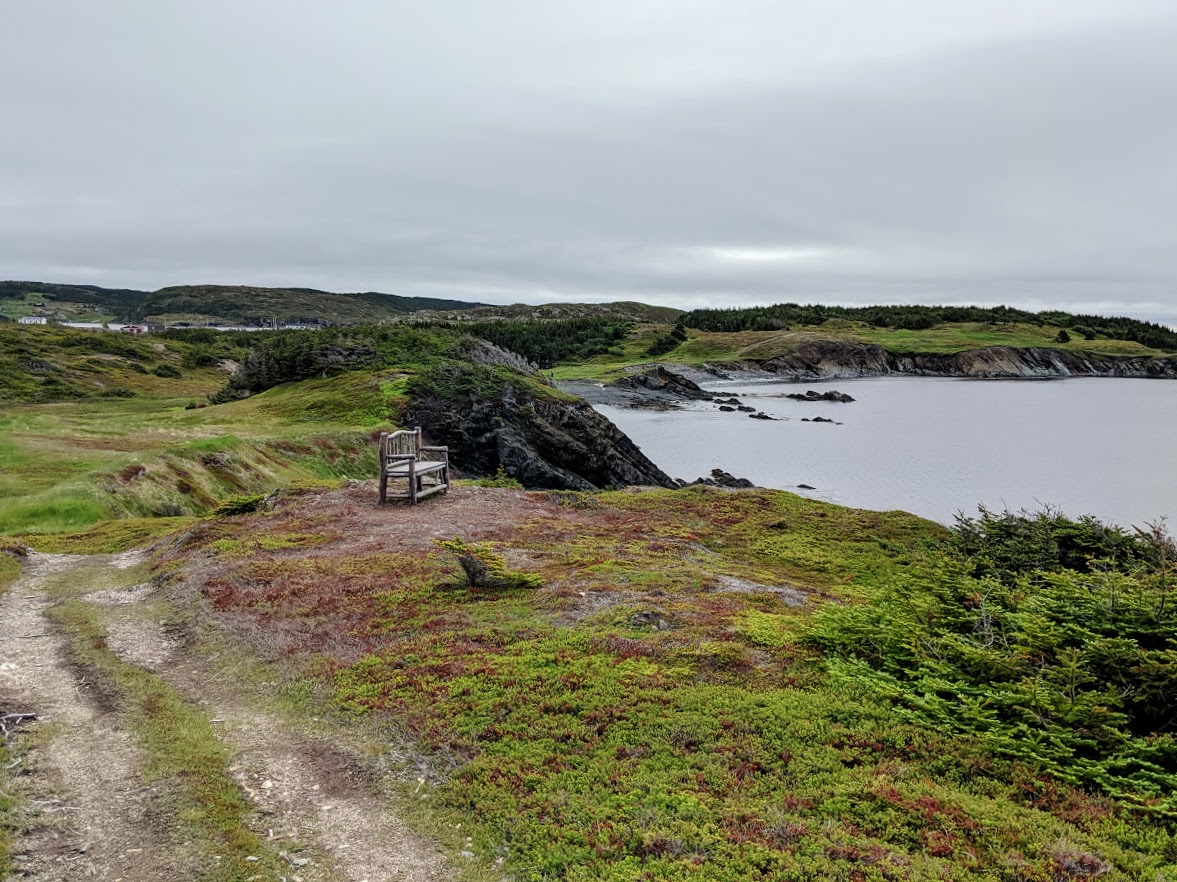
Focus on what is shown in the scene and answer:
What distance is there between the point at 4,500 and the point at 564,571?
25167 mm

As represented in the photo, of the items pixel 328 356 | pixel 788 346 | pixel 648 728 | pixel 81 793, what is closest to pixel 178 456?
pixel 81 793

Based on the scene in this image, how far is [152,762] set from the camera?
9.67 meters

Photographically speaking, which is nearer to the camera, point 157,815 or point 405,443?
point 157,815

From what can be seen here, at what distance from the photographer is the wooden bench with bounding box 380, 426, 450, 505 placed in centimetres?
2853

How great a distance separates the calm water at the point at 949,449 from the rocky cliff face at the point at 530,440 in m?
11.8

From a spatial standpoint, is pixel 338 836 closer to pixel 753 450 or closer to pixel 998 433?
pixel 753 450

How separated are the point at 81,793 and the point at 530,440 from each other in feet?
148

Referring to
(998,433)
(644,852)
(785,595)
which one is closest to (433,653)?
(644,852)

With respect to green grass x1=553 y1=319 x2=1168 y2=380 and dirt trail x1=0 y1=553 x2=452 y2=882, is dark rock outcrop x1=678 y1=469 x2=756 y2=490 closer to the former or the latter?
dirt trail x1=0 y1=553 x2=452 y2=882

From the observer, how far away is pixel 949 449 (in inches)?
2896

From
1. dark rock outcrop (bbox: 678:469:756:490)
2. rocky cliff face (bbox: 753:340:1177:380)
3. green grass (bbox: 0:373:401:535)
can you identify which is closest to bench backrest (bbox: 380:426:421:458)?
green grass (bbox: 0:373:401:535)

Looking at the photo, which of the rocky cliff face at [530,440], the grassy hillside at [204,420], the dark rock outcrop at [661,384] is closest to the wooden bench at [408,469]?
the grassy hillside at [204,420]

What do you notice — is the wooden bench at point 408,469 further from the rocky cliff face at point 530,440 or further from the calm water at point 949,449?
the calm water at point 949,449

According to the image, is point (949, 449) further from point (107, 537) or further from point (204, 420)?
point (107, 537)
